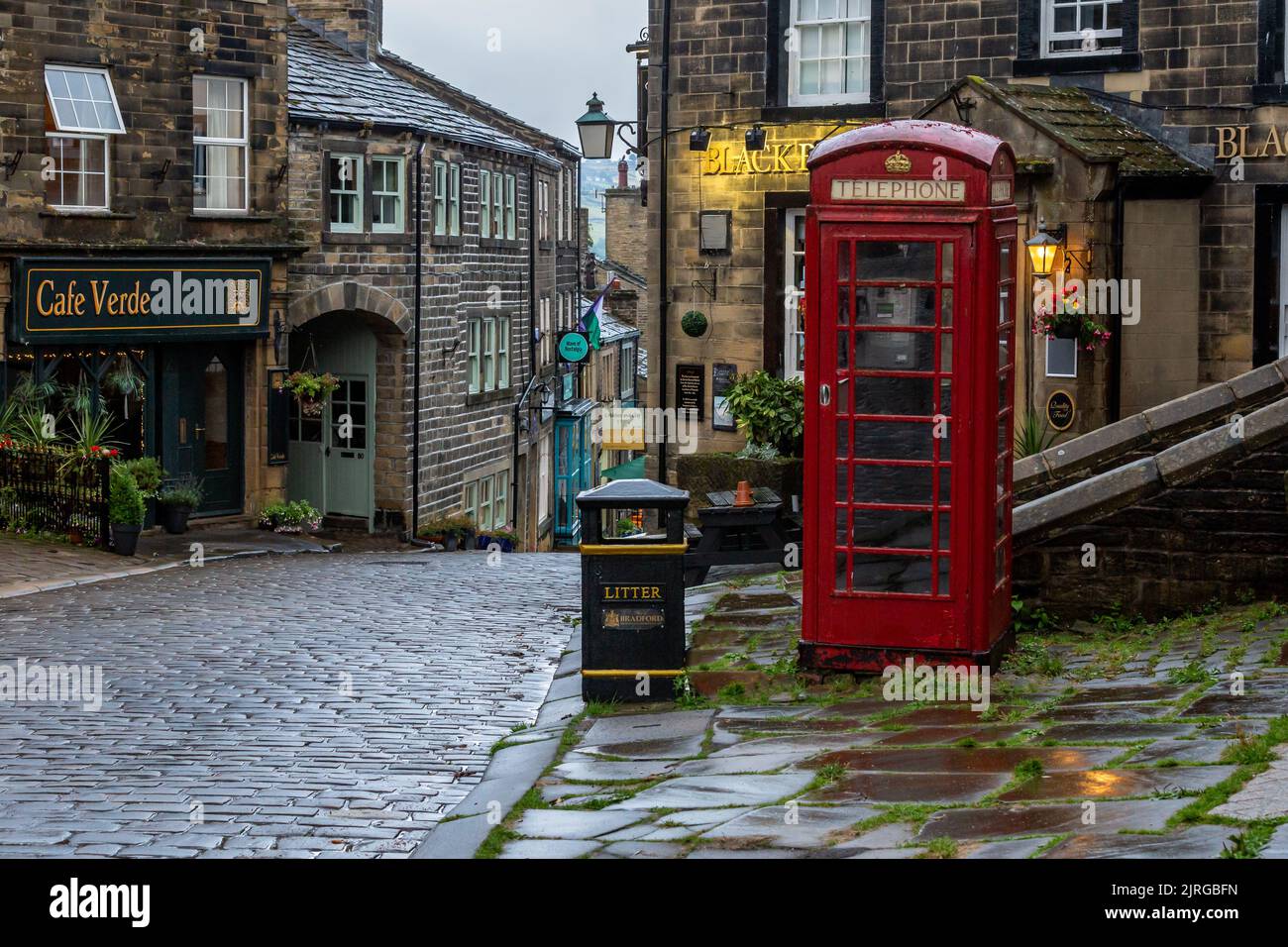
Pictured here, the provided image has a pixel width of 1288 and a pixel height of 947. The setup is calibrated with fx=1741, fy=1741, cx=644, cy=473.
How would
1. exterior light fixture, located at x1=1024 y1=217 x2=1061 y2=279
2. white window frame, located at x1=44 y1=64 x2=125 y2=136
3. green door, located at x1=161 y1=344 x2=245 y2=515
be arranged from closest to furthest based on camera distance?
1. exterior light fixture, located at x1=1024 y1=217 x2=1061 y2=279
2. white window frame, located at x1=44 y1=64 x2=125 y2=136
3. green door, located at x1=161 y1=344 x2=245 y2=515

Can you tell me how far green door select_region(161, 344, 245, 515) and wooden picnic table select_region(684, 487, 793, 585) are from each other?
13418 millimetres

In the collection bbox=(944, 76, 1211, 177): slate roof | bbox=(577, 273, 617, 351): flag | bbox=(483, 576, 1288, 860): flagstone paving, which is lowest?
bbox=(483, 576, 1288, 860): flagstone paving

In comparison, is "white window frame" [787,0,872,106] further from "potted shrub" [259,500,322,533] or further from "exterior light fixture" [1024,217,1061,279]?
"potted shrub" [259,500,322,533]

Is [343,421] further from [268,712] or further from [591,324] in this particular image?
[268,712]

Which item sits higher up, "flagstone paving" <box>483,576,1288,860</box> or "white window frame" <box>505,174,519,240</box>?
"white window frame" <box>505,174,519,240</box>

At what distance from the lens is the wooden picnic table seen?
14.8m

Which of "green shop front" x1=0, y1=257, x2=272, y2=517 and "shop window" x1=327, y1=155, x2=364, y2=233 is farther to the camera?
"shop window" x1=327, y1=155, x2=364, y2=233

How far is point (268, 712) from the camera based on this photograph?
10586 mm

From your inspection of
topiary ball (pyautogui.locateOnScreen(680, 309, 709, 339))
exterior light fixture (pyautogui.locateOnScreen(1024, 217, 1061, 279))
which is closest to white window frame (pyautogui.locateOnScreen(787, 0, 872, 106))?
topiary ball (pyautogui.locateOnScreen(680, 309, 709, 339))

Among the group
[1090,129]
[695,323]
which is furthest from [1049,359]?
[695,323]

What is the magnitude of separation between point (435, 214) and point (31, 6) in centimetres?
939

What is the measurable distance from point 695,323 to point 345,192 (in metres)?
11.0

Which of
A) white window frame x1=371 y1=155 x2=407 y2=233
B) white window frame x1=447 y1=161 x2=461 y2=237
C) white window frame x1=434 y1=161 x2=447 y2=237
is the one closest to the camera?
white window frame x1=371 y1=155 x2=407 y2=233

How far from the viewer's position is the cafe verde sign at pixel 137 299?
77.2 feet
